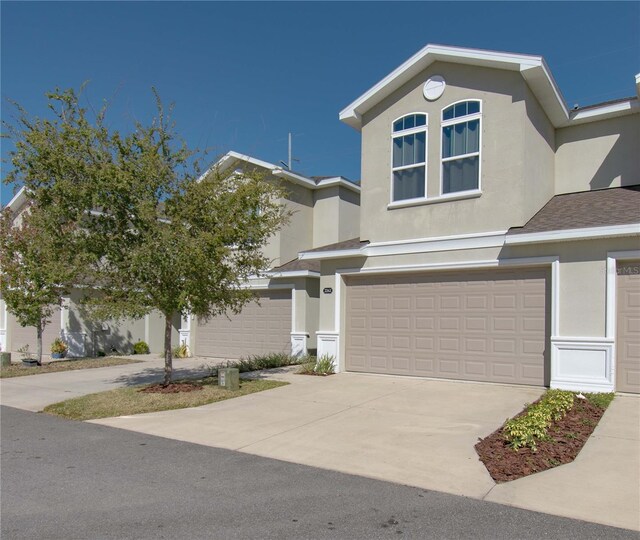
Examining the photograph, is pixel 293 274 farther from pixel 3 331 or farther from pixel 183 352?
pixel 3 331

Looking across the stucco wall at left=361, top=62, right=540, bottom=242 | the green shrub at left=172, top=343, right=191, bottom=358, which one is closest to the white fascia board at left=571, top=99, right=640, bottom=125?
the stucco wall at left=361, top=62, right=540, bottom=242

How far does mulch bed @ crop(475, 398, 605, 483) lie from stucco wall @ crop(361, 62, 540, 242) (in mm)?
4972

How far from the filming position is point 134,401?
1020 centimetres

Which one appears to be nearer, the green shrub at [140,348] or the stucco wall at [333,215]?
the stucco wall at [333,215]

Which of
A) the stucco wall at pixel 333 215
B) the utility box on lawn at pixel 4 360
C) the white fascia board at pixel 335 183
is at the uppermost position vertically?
the white fascia board at pixel 335 183

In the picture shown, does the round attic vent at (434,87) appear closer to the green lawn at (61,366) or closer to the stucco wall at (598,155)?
the stucco wall at (598,155)

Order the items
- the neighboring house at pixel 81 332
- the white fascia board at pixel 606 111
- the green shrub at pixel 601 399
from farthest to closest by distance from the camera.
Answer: the neighboring house at pixel 81 332, the white fascia board at pixel 606 111, the green shrub at pixel 601 399

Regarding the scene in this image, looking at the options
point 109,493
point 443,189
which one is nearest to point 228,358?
point 443,189

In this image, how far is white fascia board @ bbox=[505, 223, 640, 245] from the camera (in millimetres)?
9289

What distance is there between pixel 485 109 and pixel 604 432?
727 cm

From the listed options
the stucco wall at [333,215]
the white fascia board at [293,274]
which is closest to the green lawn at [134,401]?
the white fascia board at [293,274]

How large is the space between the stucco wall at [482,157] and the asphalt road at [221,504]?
743 centimetres

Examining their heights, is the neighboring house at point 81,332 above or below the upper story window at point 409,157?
below

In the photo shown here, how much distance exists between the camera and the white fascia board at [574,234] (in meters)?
9.29
